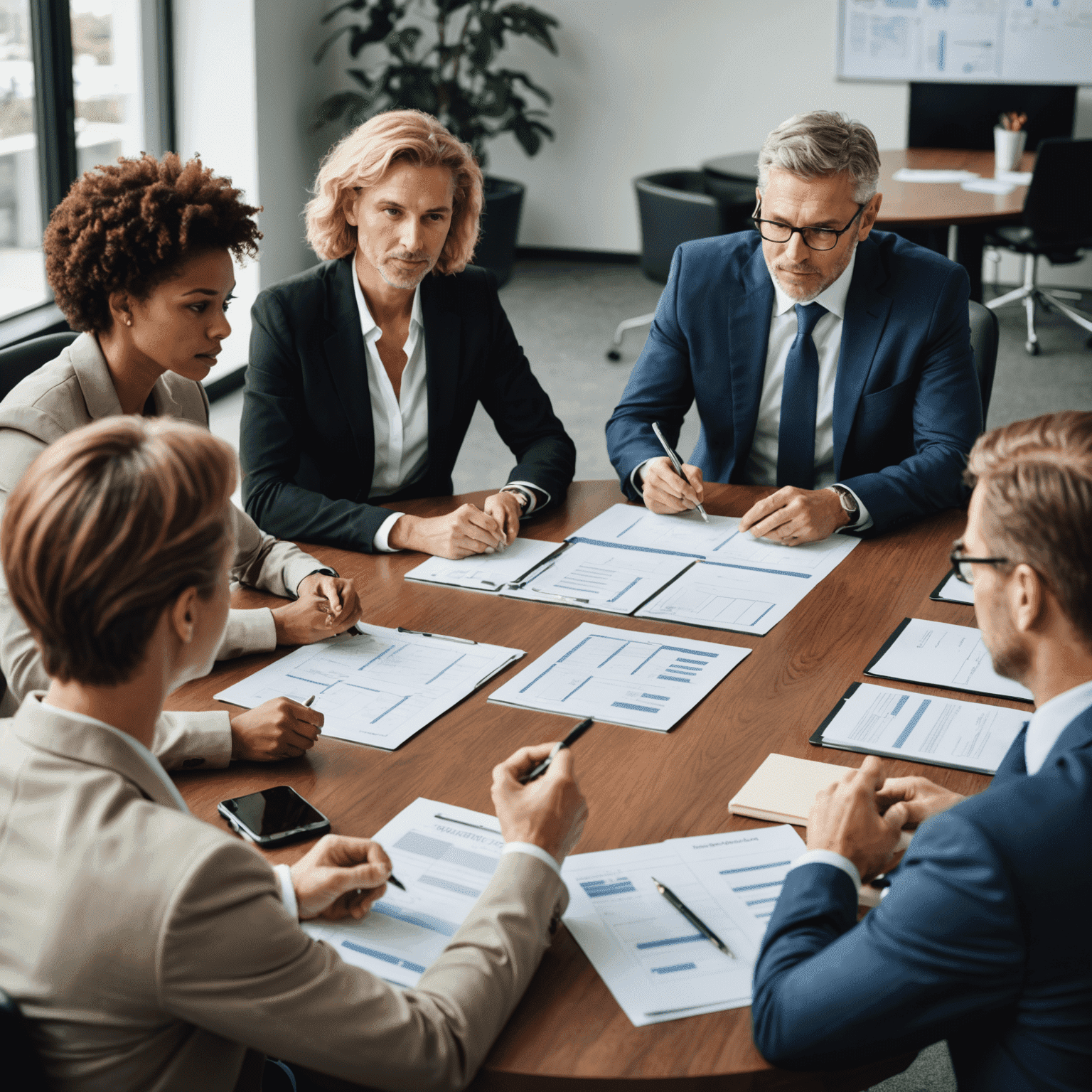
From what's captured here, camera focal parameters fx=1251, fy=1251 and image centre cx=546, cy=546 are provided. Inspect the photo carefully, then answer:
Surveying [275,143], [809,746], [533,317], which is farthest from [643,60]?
[809,746]

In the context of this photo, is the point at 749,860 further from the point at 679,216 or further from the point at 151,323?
the point at 679,216

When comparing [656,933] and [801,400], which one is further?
[801,400]

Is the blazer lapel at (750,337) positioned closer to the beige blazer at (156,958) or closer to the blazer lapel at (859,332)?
the blazer lapel at (859,332)

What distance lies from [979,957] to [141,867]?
0.66 meters

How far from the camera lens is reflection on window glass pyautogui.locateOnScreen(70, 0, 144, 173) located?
5.21 m

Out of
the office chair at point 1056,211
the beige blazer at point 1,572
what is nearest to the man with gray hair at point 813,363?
the beige blazer at point 1,572

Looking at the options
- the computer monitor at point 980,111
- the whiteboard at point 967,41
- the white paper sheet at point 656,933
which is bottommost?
the white paper sheet at point 656,933

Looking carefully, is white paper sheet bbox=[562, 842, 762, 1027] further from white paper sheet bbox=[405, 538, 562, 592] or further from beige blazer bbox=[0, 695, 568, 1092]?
white paper sheet bbox=[405, 538, 562, 592]

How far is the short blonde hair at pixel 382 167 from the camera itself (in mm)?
2494

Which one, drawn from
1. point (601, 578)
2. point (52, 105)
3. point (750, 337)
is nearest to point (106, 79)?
point (52, 105)

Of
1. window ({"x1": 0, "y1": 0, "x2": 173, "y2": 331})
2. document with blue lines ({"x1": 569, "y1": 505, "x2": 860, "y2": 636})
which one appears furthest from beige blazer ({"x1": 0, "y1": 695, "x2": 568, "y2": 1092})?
window ({"x1": 0, "y1": 0, "x2": 173, "y2": 331})

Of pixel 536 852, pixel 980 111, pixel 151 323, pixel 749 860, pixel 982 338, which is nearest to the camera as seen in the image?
pixel 536 852

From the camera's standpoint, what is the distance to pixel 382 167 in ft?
8.13

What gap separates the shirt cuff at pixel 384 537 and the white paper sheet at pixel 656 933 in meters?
0.98
